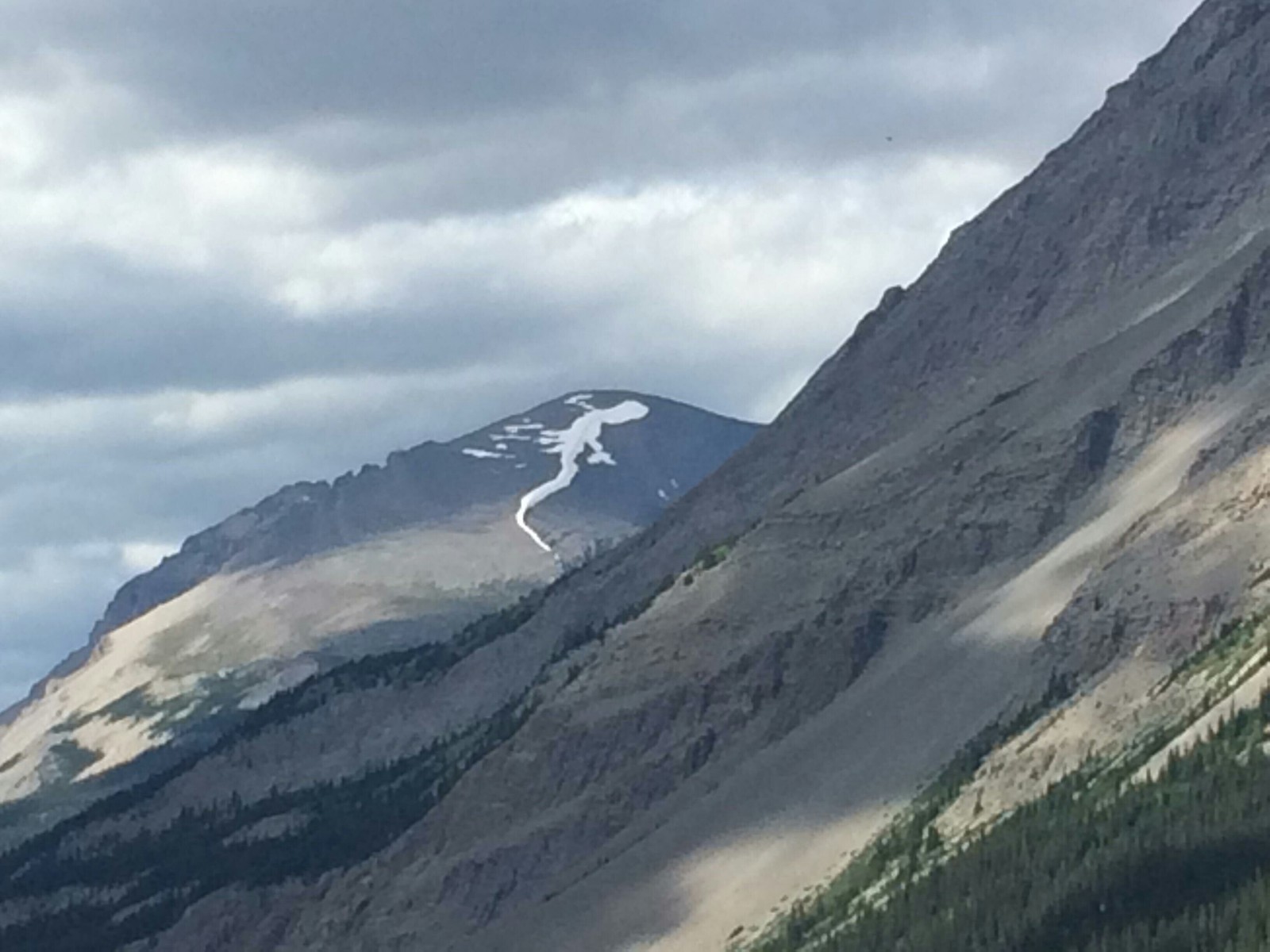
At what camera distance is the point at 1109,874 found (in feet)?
383

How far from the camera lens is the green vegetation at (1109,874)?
110 m

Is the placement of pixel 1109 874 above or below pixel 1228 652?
below

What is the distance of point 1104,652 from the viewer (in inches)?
→ 6147

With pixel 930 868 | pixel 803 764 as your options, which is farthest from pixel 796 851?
pixel 930 868

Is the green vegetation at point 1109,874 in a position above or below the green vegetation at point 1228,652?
below

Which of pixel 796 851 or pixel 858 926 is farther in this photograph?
pixel 796 851

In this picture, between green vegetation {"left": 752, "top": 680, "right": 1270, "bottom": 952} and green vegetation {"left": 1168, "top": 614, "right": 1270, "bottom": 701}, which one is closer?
green vegetation {"left": 752, "top": 680, "right": 1270, "bottom": 952}

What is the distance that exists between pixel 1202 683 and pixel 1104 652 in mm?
16616

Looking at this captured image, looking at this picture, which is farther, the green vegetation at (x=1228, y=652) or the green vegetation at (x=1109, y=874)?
the green vegetation at (x=1228, y=652)

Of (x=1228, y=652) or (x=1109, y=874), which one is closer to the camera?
(x=1109, y=874)

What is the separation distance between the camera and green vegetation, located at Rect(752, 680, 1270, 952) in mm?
109812

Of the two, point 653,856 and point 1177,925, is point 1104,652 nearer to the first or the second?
point 653,856

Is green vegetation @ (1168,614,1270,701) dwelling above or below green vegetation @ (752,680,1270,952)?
above

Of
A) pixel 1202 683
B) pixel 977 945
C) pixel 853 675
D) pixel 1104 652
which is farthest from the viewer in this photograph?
pixel 853 675
